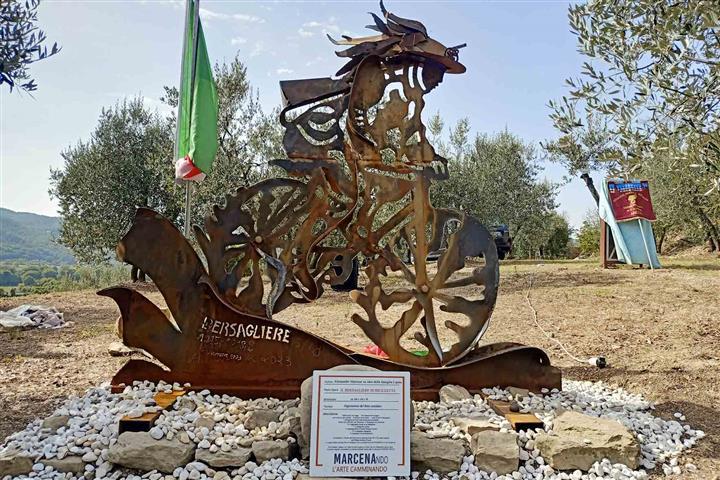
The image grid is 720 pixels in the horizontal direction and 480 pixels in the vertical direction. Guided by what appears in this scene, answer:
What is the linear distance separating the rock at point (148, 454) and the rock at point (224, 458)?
0.32ft

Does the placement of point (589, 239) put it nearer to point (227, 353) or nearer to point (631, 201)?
point (631, 201)

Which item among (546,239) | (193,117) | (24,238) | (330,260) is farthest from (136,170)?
(24,238)

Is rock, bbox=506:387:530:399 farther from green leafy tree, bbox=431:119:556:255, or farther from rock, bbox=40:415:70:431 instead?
green leafy tree, bbox=431:119:556:255

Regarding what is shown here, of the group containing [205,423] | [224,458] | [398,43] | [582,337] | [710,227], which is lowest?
[582,337]

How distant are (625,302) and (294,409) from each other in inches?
300

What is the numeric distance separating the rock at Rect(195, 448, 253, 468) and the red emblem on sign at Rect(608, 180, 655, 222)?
1327 cm

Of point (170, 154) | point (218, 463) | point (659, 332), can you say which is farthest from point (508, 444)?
point (170, 154)

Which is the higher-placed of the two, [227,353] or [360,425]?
[227,353]

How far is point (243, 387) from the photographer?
14.2 feet

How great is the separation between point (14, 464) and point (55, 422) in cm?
53

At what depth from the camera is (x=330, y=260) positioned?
4.96 m

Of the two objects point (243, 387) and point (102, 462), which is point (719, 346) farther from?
point (102, 462)

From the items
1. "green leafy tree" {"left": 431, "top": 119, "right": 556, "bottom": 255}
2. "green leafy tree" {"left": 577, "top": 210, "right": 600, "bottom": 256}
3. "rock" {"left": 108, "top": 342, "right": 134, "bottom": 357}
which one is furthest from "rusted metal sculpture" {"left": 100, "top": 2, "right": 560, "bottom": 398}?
"green leafy tree" {"left": 577, "top": 210, "right": 600, "bottom": 256}

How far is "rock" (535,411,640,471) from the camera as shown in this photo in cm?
337
